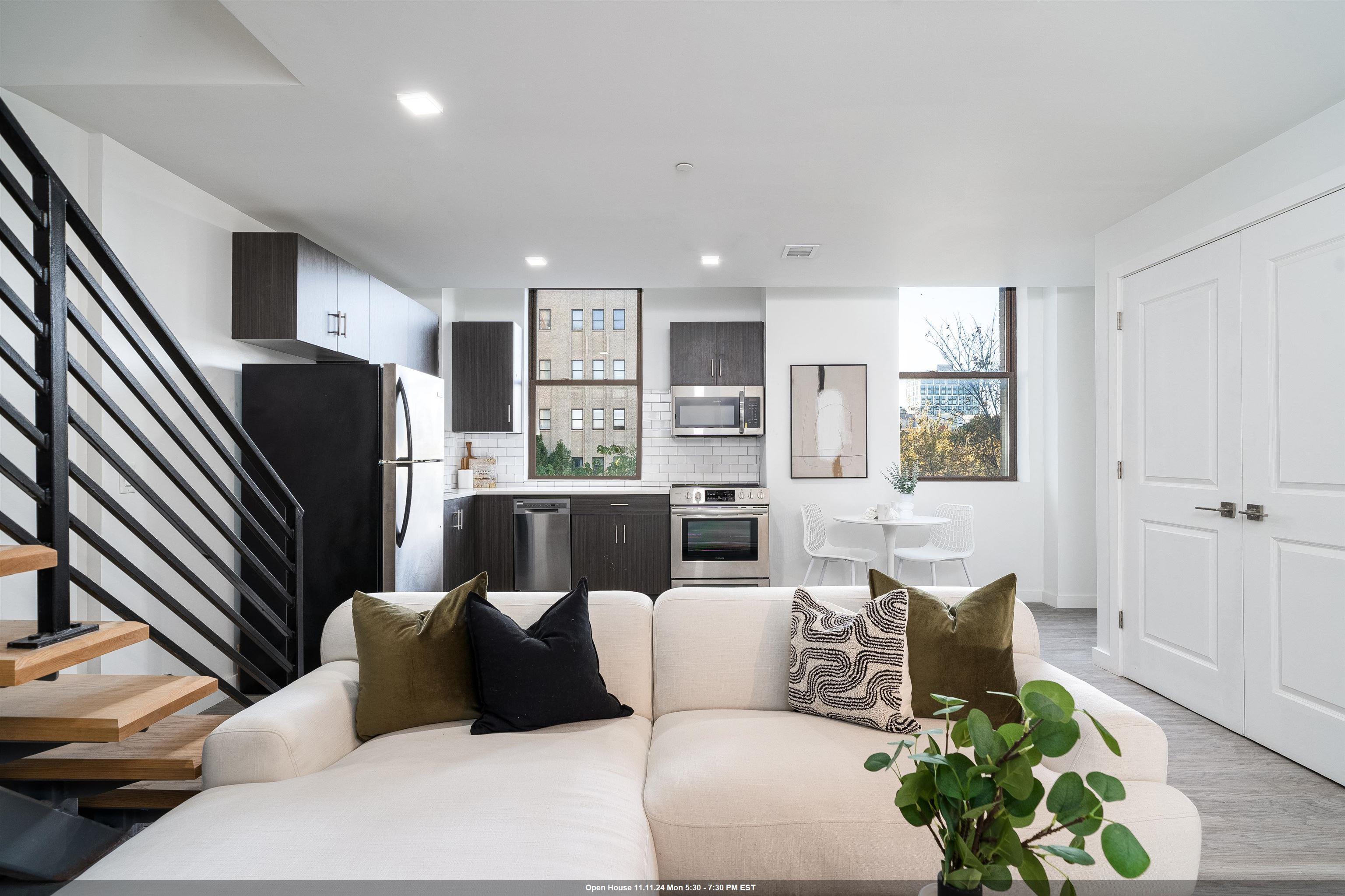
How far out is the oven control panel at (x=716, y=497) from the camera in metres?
5.47

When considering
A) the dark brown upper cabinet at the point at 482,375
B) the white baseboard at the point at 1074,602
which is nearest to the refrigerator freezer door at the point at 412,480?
the dark brown upper cabinet at the point at 482,375

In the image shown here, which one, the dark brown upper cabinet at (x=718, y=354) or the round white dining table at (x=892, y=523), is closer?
the round white dining table at (x=892, y=523)

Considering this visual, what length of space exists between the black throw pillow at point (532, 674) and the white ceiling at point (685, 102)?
170 cm

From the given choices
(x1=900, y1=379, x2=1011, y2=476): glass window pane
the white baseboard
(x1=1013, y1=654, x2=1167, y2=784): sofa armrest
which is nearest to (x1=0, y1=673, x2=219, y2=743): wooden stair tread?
(x1=1013, y1=654, x2=1167, y2=784): sofa armrest

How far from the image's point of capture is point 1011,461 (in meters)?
5.91

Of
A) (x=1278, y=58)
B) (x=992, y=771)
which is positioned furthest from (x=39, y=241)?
(x=1278, y=58)

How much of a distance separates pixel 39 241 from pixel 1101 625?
4.73 m

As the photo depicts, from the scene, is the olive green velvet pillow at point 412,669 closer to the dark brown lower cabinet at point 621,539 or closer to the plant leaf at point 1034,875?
the plant leaf at point 1034,875

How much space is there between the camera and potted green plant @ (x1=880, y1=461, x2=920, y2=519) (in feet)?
17.6

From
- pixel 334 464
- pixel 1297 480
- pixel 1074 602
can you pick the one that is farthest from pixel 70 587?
pixel 1074 602

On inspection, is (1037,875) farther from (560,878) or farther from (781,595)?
(781,595)

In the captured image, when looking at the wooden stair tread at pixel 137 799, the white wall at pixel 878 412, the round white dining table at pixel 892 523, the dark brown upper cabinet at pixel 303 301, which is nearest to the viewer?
the wooden stair tread at pixel 137 799

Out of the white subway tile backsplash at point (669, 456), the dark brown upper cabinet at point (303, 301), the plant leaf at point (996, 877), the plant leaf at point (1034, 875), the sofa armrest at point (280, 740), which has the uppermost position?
the dark brown upper cabinet at point (303, 301)

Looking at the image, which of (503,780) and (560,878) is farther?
(503,780)
